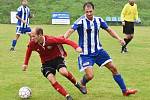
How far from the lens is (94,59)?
32.6 feet

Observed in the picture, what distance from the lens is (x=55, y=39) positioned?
915cm

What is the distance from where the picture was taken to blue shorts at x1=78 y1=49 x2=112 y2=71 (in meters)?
9.79

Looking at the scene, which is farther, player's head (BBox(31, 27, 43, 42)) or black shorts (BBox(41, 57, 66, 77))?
black shorts (BBox(41, 57, 66, 77))

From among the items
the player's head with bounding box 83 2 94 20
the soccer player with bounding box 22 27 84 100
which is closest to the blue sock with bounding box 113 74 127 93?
the soccer player with bounding box 22 27 84 100

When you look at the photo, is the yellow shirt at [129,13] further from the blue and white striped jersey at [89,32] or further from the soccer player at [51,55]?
the soccer player at [51,55]

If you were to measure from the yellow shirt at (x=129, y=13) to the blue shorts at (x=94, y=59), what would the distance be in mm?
8826

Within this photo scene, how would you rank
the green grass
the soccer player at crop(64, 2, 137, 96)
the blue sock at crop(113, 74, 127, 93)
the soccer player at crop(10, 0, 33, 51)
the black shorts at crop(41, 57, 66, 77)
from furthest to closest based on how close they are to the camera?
1. the green grass
2. the soccer player at crop(10, 0, 33, 51)
3. the blue sock at crop(113, 74, 127, 93)
4. the soccer player at crop(64, 2, 137, 96)
5. the black shorts at crop(41, 57, 66, 77)

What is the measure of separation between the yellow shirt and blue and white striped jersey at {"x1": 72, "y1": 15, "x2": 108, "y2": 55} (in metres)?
8.78

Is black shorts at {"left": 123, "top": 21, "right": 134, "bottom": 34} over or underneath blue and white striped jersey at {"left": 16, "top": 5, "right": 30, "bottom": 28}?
underneath

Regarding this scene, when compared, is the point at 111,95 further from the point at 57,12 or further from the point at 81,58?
the point at 57,12

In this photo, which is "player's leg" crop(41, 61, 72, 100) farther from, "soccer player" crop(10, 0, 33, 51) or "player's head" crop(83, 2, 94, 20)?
"soccer player" crop(10, 0, 33, 51)

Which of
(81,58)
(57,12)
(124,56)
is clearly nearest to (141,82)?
(81,58)

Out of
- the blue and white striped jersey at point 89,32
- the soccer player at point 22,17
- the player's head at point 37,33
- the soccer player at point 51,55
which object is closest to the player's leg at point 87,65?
the blue and white striped jersey at point 89,32

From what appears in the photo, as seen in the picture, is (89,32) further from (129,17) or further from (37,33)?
(129,17)
